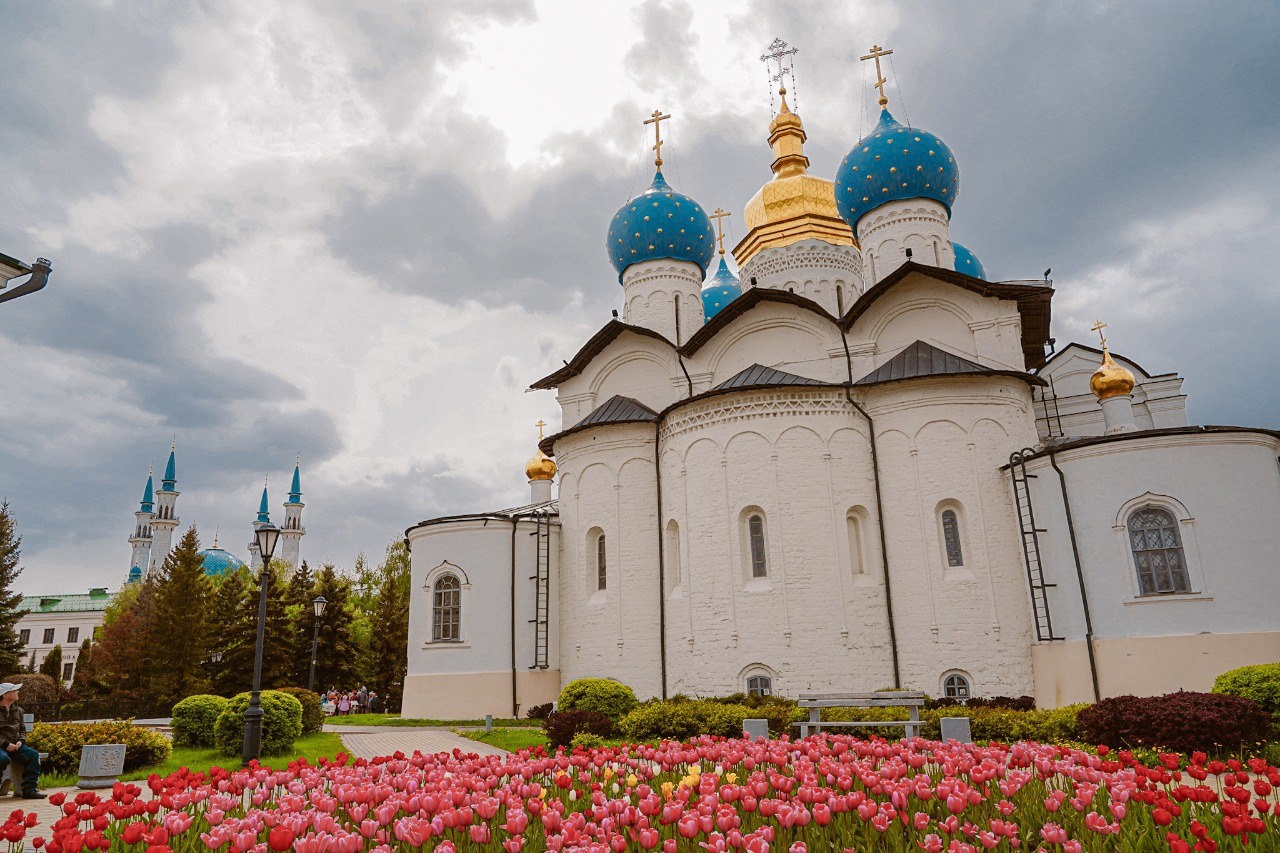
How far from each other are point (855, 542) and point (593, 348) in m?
8.74

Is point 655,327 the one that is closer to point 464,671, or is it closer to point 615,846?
point 464,671

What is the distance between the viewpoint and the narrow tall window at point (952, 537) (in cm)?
1620

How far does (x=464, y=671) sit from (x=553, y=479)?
7255 mm

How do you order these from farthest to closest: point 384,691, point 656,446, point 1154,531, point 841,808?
point 384,691, point 656,446, point 1154,531, point 841,808

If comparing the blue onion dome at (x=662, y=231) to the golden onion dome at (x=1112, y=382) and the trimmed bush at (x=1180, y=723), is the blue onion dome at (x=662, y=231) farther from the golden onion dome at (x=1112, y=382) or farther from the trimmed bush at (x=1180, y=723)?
the trimmed bush at (x=1180, y=723)

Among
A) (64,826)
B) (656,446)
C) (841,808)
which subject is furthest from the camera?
(656,446)

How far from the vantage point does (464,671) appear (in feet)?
66.4

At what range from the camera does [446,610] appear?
20.9 metres

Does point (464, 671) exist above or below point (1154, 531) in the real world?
below

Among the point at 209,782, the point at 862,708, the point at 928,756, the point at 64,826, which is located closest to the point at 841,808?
the point at 928,756

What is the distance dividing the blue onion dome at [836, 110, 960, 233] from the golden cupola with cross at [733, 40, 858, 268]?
3357 millimetres

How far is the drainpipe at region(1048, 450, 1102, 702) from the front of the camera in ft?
46.7

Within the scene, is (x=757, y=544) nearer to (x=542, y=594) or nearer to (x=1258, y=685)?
(x=542, y=594)

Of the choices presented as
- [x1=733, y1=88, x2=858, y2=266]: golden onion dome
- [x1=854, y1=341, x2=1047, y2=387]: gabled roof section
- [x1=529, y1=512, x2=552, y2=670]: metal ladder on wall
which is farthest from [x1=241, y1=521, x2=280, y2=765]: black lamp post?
[x1=733, y1=88, x2=858, y2=266]: golden onion dome
